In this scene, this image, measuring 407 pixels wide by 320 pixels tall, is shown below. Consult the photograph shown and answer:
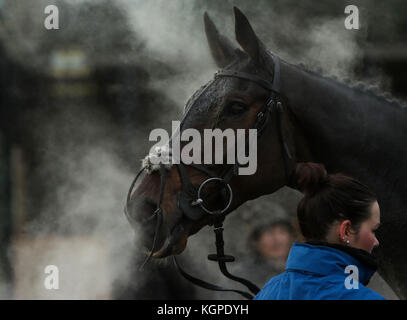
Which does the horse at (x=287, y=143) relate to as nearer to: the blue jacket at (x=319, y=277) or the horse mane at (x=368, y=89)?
the horse mane at (x=368, y=89)

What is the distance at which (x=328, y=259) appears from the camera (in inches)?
69.7

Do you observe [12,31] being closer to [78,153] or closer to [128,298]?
[78,153]

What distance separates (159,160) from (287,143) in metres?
0.64

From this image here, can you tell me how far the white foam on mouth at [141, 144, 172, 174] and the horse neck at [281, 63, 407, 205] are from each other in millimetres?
665

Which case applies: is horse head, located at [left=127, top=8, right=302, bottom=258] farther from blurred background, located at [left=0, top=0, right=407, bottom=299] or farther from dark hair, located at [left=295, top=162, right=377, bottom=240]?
Answer: blurred background, located at [left=0, top=0, right=407, bottom=299]

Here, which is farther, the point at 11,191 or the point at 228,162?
the point at 11,191

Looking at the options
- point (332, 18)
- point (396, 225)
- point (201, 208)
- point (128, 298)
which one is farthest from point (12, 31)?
point (396, 225)

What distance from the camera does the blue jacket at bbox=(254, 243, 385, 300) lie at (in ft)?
5.58

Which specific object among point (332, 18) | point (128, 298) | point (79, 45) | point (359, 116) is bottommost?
point (128, 298)

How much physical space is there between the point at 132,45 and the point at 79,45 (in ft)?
1.85

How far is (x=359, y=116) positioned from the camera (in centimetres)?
275

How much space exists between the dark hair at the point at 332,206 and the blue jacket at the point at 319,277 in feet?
0.25

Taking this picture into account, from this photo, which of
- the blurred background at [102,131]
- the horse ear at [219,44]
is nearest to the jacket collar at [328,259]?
the horse ear at [219,44]
